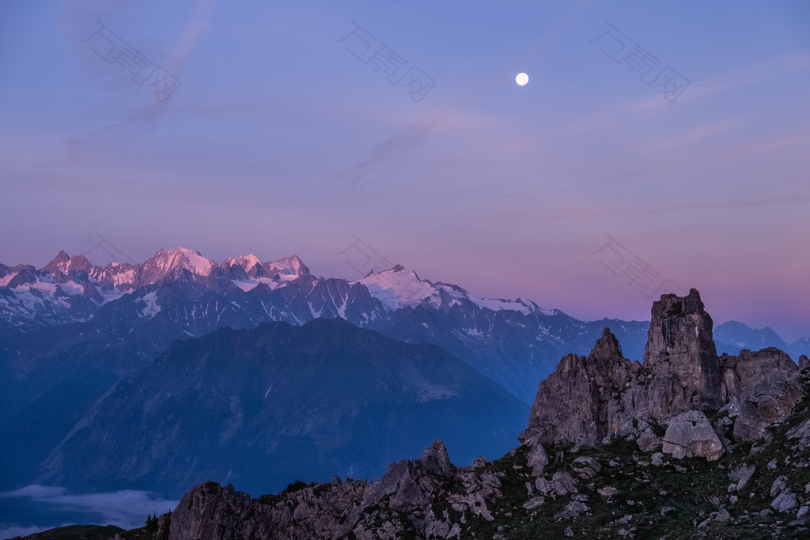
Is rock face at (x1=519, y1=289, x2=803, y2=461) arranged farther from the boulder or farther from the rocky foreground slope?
the rocky foreground slope

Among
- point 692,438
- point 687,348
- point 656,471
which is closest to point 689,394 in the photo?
point 687,348

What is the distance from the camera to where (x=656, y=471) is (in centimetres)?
15088

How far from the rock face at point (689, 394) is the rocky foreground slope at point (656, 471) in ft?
1.02

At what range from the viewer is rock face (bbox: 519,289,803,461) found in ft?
495

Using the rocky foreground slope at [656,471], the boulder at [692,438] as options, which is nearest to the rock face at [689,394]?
the boulder at [692,438]

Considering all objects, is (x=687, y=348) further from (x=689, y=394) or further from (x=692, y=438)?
(x=692, y=438)

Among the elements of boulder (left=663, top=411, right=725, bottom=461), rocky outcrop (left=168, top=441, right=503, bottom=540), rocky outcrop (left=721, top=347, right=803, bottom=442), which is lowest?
rocky outcrop (left=168, top=441, right=503, bottom=540)

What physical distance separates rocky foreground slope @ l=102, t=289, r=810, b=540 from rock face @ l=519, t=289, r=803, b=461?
12.3 inches

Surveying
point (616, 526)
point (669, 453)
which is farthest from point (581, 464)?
point (616, 526)

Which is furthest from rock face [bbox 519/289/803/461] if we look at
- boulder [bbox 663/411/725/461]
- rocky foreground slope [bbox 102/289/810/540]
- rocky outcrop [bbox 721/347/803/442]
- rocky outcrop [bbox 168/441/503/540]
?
rocky outcrop [bbox 168/441/503/540]

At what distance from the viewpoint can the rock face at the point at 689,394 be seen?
495 feet

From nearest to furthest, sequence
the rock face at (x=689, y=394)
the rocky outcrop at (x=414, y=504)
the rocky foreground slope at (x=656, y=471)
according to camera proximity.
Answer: the rocky foreground slope at (x=656, y=471)
the rock face at (x=689, y=394)
the rocky outcrop at (x=414, y=504)

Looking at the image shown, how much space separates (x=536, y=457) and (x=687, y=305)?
57418mm

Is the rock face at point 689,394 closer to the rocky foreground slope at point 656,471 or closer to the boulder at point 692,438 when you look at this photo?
the boulder at point 692,438
